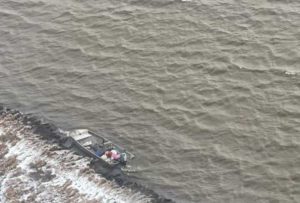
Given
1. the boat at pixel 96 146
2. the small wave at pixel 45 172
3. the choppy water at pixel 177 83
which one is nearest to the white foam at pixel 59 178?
the small wave at pixel 45 172

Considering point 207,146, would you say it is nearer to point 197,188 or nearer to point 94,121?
point 197,188

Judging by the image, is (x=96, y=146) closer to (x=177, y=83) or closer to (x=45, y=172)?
(x=45, y=172)

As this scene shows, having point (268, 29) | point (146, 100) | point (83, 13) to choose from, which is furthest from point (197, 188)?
point (83, 13)

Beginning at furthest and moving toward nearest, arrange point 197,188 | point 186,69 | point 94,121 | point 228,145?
point 186,69
point 94,121
point 228,145
point 197,188

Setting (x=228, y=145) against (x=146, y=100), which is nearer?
(x=228, y=145)

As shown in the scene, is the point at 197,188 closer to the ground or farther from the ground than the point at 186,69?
closer to the ground

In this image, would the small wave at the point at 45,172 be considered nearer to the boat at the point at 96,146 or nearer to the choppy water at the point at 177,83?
the boat at the point at 96,146

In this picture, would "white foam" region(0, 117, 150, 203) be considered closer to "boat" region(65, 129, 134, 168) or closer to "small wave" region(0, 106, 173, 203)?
"small wave" region(0, 106, 173, 203)

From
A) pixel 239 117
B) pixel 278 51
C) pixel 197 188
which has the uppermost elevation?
pixel 278 51
